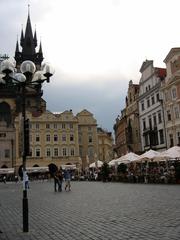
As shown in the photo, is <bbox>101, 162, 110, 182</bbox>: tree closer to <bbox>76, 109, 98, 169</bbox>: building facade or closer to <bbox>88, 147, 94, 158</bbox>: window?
<bbox>76, 109, 98, 169</bbox>: building facade

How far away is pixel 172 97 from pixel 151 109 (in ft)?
22.9

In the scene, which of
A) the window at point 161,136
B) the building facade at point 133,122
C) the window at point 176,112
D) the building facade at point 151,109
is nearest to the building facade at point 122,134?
the building facade at point 133,122

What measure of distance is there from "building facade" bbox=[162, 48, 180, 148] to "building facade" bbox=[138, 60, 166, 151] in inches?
58.4

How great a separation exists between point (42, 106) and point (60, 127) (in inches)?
539

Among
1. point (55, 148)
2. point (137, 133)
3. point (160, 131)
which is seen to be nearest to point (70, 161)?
point (55, 148)

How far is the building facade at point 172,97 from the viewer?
4691 centimetres

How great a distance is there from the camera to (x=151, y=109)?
181 feet

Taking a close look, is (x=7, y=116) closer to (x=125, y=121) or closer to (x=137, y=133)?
(x=125, y=121)

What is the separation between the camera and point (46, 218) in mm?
12602

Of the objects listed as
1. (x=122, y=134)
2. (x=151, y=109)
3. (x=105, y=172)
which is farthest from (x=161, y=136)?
(x=122, y=134)

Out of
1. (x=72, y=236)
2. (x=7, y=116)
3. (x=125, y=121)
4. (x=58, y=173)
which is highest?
(x=7, y=116)

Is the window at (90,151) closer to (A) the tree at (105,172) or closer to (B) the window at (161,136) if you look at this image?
Answer: (B) the window at (161,136)

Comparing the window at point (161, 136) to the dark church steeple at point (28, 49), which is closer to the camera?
the window at point (161, 136)

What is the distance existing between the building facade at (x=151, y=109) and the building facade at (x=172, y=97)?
4.87 ft
